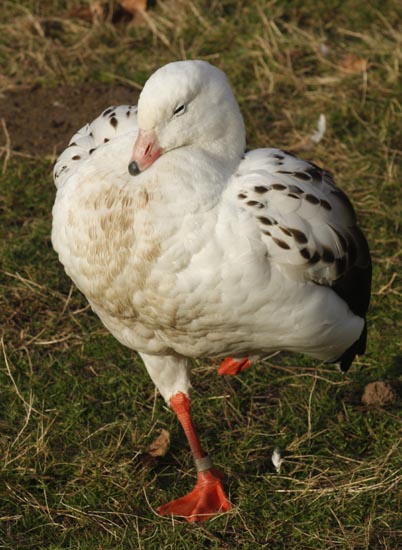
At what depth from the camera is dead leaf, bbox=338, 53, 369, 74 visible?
6.80 m

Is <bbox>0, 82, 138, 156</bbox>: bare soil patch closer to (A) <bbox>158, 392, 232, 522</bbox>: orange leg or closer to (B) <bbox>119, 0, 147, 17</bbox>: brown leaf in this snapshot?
(B) <bbox>119, 0, 147, 17</bbox>: brown leaf

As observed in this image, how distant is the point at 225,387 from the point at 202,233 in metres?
1.41

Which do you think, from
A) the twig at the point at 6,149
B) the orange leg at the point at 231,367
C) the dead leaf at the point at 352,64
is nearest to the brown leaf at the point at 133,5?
the dead leaf at the point at 352,64

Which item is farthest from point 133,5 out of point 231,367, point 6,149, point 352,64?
point 231,367

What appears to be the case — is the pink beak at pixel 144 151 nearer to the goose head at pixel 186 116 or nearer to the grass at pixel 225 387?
the goose head at pixel 186 116

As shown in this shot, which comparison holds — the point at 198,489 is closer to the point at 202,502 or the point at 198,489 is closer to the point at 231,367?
the point at 202,502

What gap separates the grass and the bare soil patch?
0.12 metres

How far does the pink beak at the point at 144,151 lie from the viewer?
3479 millimetres

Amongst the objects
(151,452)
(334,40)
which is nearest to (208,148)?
(151,452)

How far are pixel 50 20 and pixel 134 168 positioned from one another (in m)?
4.16

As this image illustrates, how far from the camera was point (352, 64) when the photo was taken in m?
6.89

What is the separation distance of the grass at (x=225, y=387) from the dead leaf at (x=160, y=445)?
5cm

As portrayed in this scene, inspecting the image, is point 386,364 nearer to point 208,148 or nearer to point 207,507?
point 207,507

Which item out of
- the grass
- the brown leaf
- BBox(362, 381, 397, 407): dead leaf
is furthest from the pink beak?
the brown leaf
